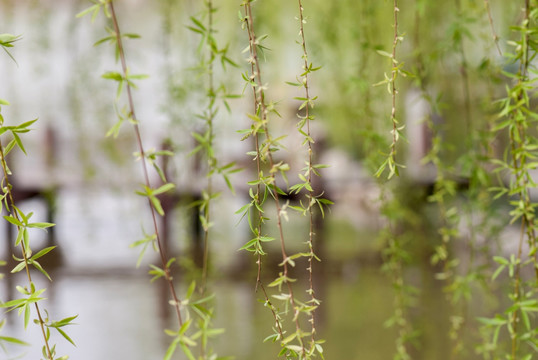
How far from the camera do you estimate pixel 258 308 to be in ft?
8.18

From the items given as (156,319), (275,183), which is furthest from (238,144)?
(275,183)

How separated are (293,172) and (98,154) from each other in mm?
1184

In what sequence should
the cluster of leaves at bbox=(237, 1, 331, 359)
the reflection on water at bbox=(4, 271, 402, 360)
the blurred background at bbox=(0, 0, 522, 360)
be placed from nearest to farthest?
the cluster of leaves at bbox=(237, 1, 331, 359), the blurred background at bbox=(0, 0, 522, 360), the reflection on water at bbox=(4, 271, 402, 360)

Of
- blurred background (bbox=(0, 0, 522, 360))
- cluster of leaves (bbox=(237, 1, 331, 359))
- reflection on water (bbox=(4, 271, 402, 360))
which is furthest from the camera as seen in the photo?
reflection on water (bbox=(4, 271, 402, 360))

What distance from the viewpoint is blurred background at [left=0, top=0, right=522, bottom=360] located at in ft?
4.81

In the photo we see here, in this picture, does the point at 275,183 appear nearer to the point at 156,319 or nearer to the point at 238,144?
the point at 156,319

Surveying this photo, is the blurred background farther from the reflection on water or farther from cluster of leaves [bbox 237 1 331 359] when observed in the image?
Result: cluster of leaves [bbox 237 1 331 359]

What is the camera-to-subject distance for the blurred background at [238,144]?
4.81ft

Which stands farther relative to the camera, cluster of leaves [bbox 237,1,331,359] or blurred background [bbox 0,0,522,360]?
blurred background [bbox 0,0,522,360]

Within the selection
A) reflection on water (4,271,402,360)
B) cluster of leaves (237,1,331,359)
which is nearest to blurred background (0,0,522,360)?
reflection on water (4,271,402,360)

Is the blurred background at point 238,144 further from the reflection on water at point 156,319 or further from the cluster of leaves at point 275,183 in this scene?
the cluster of leaves at point 275,183

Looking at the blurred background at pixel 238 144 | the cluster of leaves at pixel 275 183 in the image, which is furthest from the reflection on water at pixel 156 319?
the cluster of leaves at pixel 275 183

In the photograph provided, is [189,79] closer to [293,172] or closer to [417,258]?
[293,172]

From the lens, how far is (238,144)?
387 centimetres
